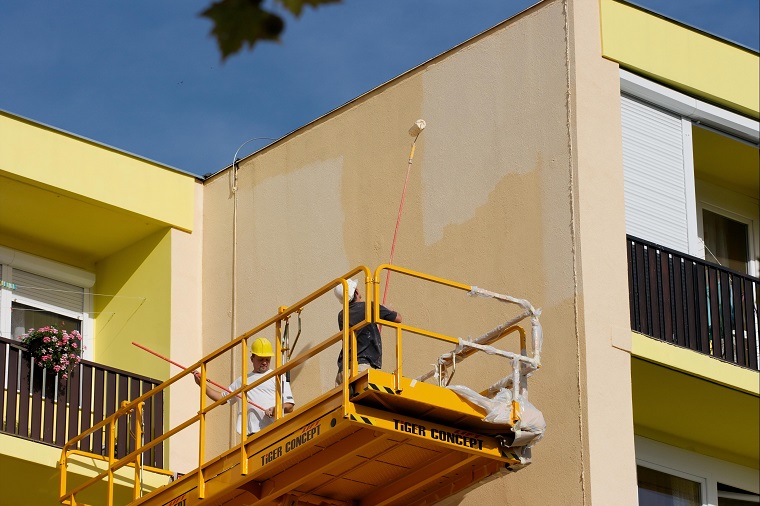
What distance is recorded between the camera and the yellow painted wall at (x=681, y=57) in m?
14.0

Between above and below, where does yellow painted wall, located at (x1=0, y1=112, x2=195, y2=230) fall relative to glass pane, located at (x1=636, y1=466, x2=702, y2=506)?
above

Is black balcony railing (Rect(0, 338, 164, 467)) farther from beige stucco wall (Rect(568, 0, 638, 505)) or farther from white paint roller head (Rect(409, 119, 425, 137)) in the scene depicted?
beige stucco wall (Rect(568, 0, 638, 505))

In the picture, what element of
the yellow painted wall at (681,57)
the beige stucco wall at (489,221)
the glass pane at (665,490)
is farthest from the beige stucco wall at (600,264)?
the glass pane at (665,490)

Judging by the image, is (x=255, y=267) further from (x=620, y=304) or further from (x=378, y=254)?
(x=620, y=304)

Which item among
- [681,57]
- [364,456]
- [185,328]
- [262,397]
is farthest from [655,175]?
[185,328]

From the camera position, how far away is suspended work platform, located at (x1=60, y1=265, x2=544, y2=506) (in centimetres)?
1062

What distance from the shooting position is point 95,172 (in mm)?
16719

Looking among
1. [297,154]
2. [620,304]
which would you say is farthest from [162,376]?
[620,304]

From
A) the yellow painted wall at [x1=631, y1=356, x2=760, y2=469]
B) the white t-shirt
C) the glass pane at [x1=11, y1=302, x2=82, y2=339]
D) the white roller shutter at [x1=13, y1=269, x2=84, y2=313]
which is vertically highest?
the white roller shutter at [x1=13, y1=269, x2=84, y2=313]

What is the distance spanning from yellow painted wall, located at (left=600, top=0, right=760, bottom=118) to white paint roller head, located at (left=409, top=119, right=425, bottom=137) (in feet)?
6.78

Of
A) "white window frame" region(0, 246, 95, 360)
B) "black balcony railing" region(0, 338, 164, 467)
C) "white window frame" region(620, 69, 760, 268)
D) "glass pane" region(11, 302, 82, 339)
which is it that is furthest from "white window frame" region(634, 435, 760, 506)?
"glass pane" region(11, 302, 82, 339)

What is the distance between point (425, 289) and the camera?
1408cm

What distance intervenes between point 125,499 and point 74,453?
0.81 metres

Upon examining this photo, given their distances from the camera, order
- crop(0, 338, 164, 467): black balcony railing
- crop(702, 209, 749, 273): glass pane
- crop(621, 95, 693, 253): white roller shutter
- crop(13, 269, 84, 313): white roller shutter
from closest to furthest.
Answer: crop(621, 95, 693, 253): white roller shutter
crop(0, 338, 164, 467): black balcony railing
crop(13, 269, 84, 313): white roller shutter
crop(702, 209, 749, 273): glass pane
